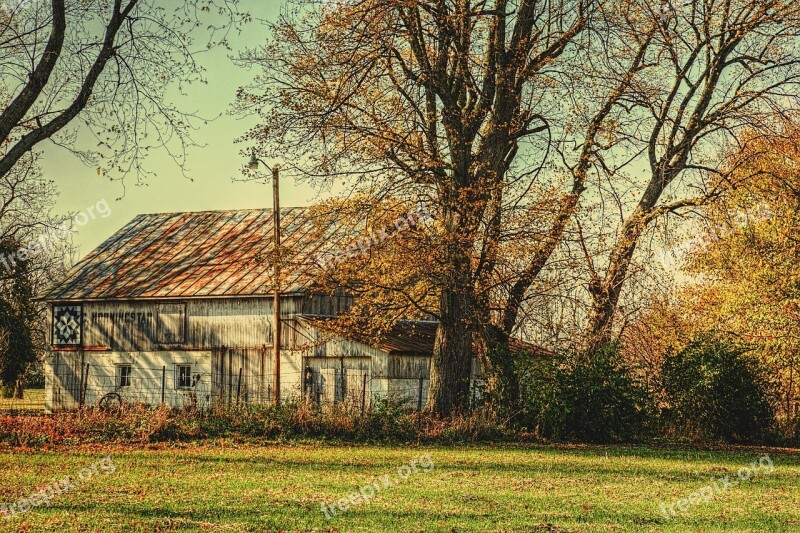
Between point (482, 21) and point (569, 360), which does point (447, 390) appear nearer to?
point (569, 360)

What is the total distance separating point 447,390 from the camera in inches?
1101

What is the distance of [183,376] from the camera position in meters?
39.1

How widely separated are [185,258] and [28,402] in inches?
559

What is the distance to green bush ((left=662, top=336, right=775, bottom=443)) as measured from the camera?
91.9 feet

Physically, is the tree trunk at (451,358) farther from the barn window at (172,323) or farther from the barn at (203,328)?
the barn window at (172,323)

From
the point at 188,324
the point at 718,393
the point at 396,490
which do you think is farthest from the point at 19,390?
the point at 396,490

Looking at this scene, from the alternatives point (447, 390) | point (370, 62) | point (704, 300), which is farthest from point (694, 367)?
point (370, 62)

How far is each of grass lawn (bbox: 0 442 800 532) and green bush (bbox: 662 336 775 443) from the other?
385 cm

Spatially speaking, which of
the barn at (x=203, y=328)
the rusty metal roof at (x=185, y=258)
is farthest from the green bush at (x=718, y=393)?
the rusty metal roof at (x=185, y=258)

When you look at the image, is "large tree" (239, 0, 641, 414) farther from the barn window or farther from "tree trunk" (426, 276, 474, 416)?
the barn window

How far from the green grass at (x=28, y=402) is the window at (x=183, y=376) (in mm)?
6986

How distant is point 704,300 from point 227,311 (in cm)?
1857

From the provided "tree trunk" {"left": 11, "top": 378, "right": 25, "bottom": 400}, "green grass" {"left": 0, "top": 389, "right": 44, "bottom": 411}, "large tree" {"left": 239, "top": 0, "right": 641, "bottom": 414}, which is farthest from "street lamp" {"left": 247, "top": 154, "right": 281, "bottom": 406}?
"tree trunk" {"left": 11, "top": 378, "right": 25, "bottom": 400}

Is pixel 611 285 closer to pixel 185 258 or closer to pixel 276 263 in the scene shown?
pixel 276 263
